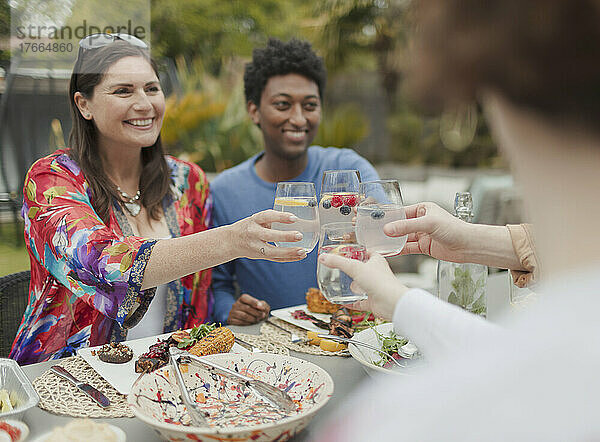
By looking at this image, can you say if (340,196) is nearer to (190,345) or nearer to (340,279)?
(340,279)

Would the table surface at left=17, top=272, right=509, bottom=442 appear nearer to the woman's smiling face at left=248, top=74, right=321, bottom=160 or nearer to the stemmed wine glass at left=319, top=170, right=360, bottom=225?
the stemmed wine glass at left=319, top=170, right=360, bottom=225

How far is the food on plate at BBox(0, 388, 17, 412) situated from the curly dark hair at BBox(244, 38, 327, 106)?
6.92 feet

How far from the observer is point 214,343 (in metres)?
1.70

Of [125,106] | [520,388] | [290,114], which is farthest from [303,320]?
[520,388]

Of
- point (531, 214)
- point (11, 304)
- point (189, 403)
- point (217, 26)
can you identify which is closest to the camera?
point (531, 214)

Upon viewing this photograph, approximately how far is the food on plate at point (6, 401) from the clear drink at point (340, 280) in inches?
31.1

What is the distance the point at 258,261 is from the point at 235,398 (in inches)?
59.1

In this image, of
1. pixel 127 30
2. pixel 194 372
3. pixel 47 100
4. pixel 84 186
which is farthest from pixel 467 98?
pixel 127 30

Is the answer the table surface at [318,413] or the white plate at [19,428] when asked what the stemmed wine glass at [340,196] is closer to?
the table surface at [318,413]

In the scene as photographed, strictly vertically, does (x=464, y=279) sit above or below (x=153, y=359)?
above

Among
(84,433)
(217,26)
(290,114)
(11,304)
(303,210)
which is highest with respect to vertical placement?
(217,26)

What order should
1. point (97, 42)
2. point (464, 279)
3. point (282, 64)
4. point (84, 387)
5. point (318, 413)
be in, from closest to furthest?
point (318, 413) < point (84, 387) < point (464, 279) < point (97, 42) < point (282, 64)

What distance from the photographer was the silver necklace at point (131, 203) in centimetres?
244

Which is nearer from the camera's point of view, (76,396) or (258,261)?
(76,396)
